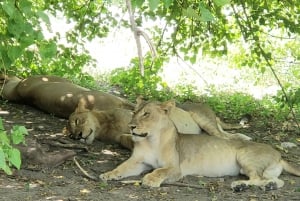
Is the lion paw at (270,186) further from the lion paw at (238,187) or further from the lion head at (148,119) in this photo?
the lion head at (148,119)

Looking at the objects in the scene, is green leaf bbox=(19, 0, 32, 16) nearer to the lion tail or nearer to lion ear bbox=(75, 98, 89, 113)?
the lion tail

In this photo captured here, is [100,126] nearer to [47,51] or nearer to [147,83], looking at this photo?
[147,83]

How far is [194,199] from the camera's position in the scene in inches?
188

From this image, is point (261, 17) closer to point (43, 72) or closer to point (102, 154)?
point (102, 154)

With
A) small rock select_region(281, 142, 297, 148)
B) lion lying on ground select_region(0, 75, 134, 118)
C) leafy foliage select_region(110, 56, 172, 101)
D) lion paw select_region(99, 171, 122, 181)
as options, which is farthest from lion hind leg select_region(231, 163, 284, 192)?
leafy foliage select_region(110, 56, 172, 101)

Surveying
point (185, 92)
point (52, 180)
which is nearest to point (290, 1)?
point (185, 92)

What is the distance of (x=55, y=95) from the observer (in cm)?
793

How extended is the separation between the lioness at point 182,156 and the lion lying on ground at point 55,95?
7.31 ft

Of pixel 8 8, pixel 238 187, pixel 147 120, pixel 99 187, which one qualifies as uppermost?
pixel 8 8

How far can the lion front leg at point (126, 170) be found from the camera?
17.1ft

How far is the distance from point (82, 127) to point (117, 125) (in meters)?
0.43

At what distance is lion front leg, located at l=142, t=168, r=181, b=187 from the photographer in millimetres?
5057

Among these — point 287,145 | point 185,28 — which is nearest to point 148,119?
point 287,145

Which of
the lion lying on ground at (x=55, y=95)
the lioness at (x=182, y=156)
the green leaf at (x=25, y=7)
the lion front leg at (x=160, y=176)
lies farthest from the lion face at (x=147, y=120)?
the lion lying on ground at (x=55, y=95)
